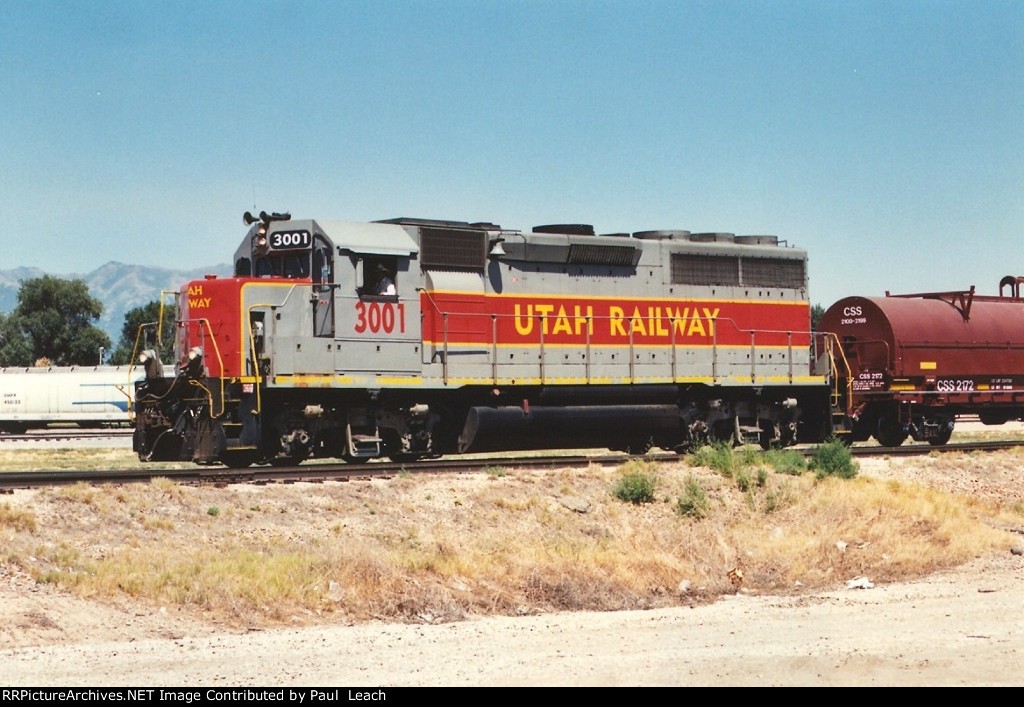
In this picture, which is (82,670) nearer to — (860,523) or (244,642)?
(244,642)

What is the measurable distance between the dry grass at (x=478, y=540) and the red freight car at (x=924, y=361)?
7.36 meters

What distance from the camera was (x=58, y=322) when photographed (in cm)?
10156

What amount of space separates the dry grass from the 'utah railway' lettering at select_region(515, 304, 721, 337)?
290 cm

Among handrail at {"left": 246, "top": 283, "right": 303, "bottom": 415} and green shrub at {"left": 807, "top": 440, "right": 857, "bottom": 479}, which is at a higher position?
handrail at {"left": 246, "top": 283, "right": 303, "bottom": 415}

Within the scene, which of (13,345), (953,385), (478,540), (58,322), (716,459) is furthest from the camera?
(58,322)

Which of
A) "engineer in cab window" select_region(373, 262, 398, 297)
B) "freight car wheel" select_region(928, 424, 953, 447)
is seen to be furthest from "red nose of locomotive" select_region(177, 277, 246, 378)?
"freight car wheel" select_region(928, 424, 953, 447)

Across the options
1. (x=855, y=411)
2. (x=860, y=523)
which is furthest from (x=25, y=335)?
(x=860, y=523)

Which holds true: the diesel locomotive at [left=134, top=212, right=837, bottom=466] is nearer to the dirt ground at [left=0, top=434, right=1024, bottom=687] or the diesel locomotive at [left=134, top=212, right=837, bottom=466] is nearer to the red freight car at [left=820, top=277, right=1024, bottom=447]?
the red freight car at [left=820, top=277, right=1024, bottom=447]

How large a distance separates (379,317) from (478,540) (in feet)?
17.1

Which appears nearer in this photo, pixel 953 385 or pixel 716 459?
pixel 716 459

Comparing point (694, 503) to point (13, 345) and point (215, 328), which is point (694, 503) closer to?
point (215, 328)

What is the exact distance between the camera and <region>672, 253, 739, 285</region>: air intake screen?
898 inches

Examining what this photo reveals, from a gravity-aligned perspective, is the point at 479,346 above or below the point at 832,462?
above

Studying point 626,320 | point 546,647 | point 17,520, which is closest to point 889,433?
point 626,320
